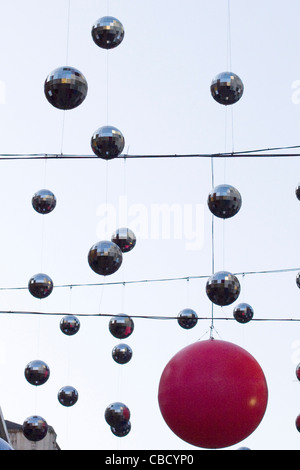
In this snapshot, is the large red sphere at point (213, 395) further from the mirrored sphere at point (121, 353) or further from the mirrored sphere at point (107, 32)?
the mirrored sphere at point (121, 353)

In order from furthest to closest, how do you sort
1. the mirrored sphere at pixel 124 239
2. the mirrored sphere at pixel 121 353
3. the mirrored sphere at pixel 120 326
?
the mirrored sphere at pixel 121 353 < the mirrored sphere at pixel 120 326 < the mirrored sphere at pixel 124 239

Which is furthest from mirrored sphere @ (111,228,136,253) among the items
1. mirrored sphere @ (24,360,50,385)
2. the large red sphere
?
the large red sphere

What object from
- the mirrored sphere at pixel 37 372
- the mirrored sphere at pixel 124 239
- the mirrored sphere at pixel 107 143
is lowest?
the mirrored sphere at pixel 37 372

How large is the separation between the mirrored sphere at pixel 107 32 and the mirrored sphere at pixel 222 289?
2.56 metres

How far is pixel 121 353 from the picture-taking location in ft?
43.0

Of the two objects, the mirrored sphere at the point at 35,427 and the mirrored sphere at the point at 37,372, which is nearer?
the mirrored sphere at the point at 37,372

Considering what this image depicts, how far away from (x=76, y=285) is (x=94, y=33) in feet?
24.4

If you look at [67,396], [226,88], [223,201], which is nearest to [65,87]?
[226,88]

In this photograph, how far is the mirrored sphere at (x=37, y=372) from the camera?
1242 centimetres

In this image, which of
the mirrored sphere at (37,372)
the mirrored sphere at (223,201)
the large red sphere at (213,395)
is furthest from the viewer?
the mirrored sphere at (37,372)

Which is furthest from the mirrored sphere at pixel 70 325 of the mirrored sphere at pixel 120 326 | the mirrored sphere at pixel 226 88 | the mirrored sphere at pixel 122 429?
the mirrored sphere at pixel 226 88

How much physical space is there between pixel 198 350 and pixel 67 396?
24.8ft

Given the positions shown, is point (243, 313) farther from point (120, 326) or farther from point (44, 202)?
point (44, 202)
